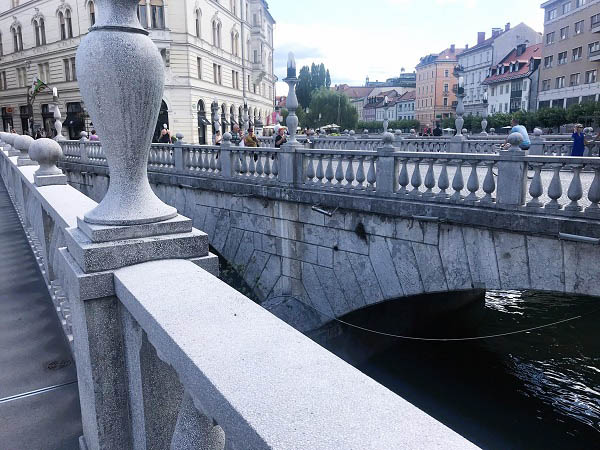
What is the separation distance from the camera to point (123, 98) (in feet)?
7.60

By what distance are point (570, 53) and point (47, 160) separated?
58492 mm

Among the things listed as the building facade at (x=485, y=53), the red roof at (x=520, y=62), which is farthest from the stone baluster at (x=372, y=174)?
the building facade at (x=485, y=53)

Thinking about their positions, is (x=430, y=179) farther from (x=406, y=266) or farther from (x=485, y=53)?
(x=485, y=53)

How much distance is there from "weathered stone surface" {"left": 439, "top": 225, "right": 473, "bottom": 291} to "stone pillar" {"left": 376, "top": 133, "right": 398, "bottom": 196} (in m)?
1.14

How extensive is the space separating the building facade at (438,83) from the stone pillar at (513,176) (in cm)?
8640

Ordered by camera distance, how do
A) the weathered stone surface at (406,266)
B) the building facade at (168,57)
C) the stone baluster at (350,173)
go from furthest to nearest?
the building facade at (168,57), the stone baluster at (350,173), the weathered stone surface at (406,266)

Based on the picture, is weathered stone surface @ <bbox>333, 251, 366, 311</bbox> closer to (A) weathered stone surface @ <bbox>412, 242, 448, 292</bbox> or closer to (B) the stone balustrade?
(B) the stone balustrade

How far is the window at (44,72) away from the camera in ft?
141

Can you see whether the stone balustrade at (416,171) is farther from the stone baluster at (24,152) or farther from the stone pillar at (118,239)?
the stone pillar at (118,239)

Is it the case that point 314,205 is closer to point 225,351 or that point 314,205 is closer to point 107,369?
point 107,369

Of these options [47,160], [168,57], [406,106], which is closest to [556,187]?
[47,160]

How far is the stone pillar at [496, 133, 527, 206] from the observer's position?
6746mm

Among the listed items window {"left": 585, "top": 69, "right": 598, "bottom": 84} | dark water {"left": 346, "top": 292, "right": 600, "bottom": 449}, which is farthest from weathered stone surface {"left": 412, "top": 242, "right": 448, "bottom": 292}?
window {"left": 585, "top": 69, "right": 598, "bottom": 84}

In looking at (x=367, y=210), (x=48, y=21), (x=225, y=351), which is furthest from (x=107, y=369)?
(x=48, y=21)
